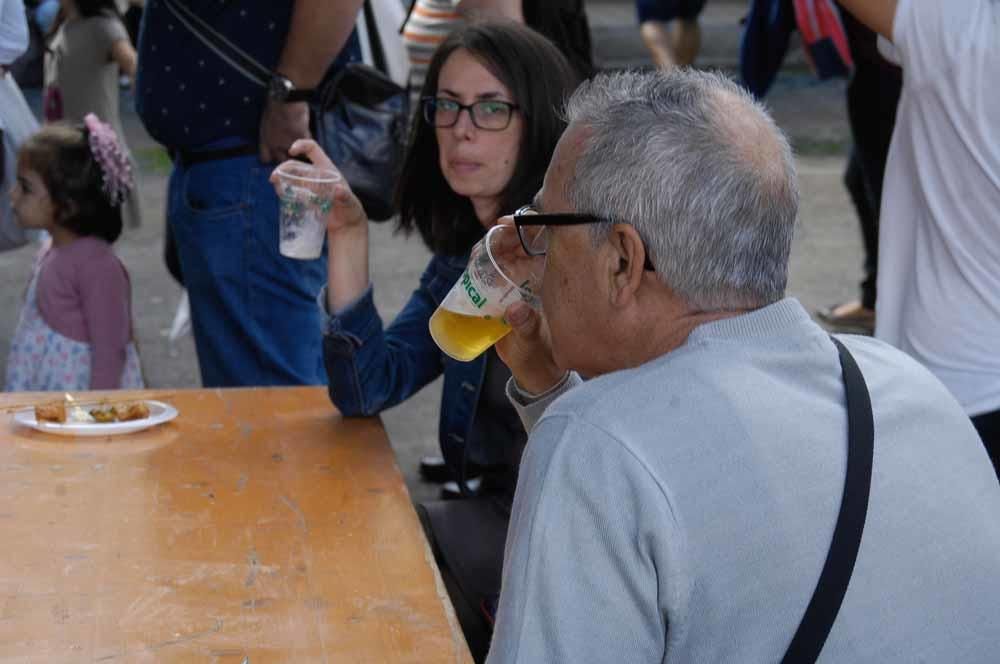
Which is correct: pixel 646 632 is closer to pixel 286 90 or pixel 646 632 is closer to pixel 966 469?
pixel 966 469

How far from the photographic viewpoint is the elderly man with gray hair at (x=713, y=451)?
1.29m

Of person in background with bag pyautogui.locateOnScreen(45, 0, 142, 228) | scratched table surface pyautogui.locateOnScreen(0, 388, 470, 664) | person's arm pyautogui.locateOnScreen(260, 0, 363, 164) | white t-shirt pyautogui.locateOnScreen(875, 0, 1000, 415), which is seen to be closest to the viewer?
scratched table surface pyautogui.locateOnScreen(0, 388, 470, 664)

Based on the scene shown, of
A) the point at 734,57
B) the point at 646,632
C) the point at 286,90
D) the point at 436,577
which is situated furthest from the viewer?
the point at 734,57

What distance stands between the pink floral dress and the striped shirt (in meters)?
1.14

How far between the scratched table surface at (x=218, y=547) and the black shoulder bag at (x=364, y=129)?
0.87 metres

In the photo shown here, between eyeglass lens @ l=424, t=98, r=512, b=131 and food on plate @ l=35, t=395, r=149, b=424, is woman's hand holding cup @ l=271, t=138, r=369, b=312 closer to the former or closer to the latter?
eyeglass lens @ l=424, t=98, r=512, b=131

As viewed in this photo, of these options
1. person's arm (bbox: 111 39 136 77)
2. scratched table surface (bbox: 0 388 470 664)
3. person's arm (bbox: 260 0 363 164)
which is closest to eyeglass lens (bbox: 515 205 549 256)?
scratched table surface (bbox: 0 388 470 664)

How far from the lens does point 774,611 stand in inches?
51.4

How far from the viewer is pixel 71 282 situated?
3.73 meters

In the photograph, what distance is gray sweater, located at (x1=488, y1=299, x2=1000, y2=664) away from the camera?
129 cm

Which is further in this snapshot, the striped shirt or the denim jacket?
the striped shirt

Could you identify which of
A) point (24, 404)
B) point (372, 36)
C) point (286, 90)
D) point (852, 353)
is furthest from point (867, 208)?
point (852, 353)

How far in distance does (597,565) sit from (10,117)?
2.81 metres

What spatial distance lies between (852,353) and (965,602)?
0.28 meters
